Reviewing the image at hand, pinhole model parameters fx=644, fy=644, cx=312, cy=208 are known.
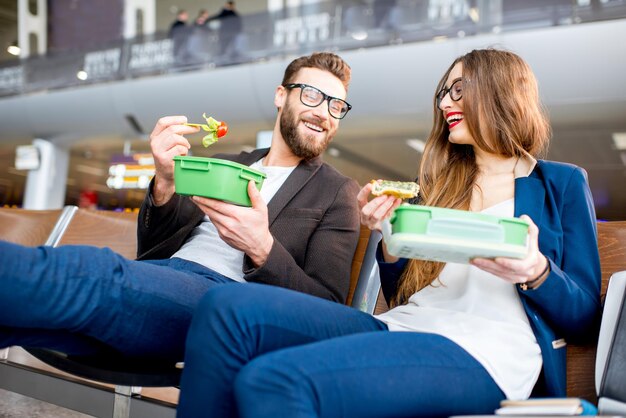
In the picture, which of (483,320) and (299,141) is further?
(299,141)

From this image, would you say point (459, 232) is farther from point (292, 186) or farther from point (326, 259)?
point (292, 186)

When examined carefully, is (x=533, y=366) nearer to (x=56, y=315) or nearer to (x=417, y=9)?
(x=56, y=315)

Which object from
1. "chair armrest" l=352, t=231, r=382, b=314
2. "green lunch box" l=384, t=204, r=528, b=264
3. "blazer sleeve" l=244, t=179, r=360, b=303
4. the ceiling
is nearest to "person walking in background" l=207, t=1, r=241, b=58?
the ceiling

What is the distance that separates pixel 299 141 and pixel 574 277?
1.16 metres

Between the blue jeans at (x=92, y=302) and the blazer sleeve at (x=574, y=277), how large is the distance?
34.5 inches

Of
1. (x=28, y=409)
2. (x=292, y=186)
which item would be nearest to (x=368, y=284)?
(x=292, y=186)

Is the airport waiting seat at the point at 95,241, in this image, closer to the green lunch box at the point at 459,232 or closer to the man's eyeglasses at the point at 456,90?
the green lunch box at the point at 459,232

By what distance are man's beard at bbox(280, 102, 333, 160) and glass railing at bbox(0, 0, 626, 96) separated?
6.93 meters

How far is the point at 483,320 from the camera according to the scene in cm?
150

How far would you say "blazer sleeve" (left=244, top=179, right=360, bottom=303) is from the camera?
1.87 metres

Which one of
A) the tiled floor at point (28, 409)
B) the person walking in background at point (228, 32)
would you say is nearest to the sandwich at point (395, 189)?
the tiled floor at point (28, 409)

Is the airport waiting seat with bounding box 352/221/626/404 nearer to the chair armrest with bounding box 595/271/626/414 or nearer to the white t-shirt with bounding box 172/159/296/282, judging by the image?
the chair armrest with bounding box 595/271/626/414

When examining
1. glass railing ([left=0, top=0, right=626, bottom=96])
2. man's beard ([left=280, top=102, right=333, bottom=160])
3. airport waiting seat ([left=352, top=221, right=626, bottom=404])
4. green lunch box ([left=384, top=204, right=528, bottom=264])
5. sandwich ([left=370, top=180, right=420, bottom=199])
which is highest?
glass railing ([left=0, top=0, right=626, bottom=96])

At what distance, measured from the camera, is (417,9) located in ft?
30.5
